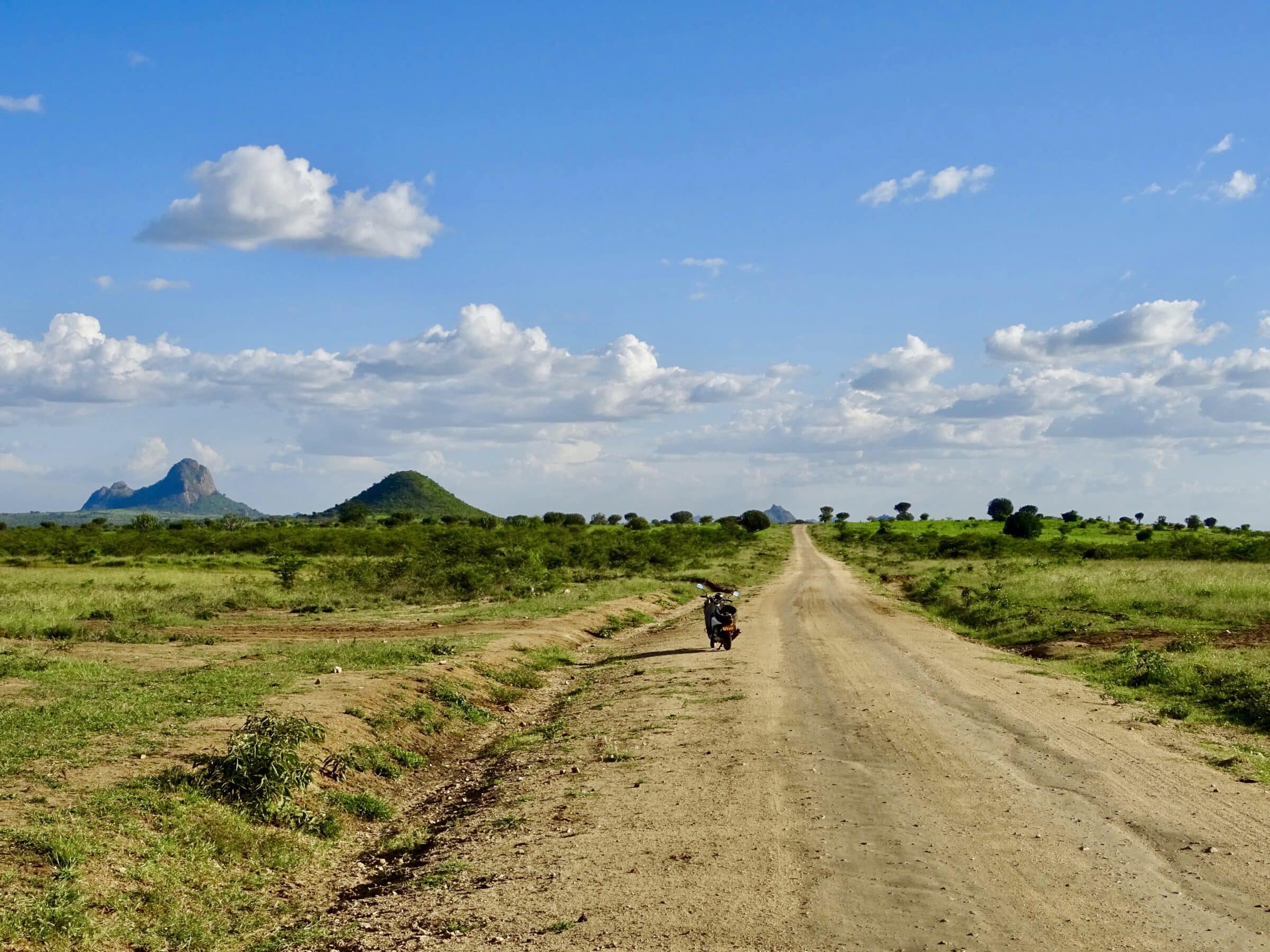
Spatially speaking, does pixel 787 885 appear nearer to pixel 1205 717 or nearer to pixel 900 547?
pixel 1205 717

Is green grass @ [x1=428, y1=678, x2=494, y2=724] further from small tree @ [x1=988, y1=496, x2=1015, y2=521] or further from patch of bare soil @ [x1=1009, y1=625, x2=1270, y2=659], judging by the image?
small tree @ [x1=988, y1=496, x2=1015, y2=521]

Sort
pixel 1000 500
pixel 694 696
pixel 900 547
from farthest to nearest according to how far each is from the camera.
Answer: pixel 1000 500 < pixel 900 547 < pixel 694 696

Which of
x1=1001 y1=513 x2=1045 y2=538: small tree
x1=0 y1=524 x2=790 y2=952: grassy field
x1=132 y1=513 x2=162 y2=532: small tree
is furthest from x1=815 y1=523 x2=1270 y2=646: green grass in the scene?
x1=132 y1=513 x2=162 y2=532: small tree

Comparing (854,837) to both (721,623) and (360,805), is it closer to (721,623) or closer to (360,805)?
(360,805)

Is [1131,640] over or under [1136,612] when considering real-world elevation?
under

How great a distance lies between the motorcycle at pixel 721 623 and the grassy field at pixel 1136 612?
24.8 ft

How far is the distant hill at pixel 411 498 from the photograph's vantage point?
6644 inches

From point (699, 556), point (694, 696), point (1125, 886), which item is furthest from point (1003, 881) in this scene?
point (699, 556)

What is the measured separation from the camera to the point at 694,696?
1778cm

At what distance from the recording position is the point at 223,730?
13.1 meters

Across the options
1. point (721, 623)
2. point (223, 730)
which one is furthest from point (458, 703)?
point (721, 623)

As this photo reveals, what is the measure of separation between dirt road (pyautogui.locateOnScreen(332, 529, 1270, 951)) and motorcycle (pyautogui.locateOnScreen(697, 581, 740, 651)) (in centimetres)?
695

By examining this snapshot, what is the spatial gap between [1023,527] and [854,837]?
95.5 metres

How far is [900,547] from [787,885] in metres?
82.7
